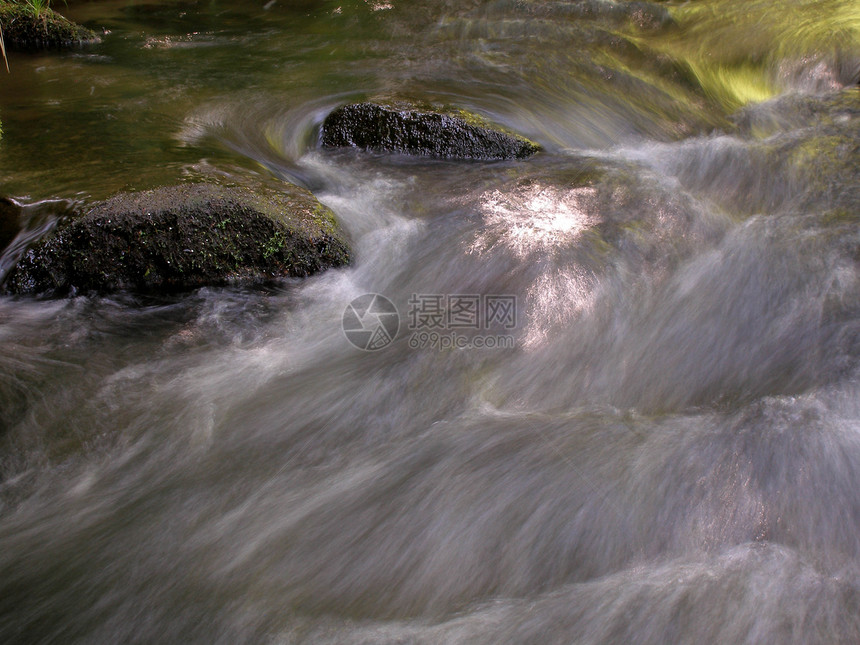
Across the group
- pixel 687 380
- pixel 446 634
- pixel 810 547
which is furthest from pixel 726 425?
pixel 446 634

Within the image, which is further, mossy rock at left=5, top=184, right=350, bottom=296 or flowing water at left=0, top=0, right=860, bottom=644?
mossy rock at left=5, top=184, right=350, bottom=296

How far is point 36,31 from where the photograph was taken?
7672 mm

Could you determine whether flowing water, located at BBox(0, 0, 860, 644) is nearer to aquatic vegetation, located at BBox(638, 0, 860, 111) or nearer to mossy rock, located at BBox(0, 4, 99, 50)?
aquatic vegetation, located at BBox(638, 0, 860, 111)

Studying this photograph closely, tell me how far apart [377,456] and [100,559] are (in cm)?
124

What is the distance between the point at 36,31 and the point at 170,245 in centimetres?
583

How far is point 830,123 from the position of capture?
5.86 m

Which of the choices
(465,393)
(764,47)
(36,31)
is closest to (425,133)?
(465,393)

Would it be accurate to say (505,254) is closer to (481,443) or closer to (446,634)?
(481,443)

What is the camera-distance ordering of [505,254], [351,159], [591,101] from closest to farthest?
[505,254], [351,159], [591,101]

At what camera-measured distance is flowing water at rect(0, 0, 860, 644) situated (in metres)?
2.40

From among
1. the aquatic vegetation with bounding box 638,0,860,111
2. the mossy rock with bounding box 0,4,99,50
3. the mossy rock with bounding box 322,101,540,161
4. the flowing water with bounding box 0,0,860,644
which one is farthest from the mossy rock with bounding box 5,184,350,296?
the mossy rock with bounding box 0,4,99,50

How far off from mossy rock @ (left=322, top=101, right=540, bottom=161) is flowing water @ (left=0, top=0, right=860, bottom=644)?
0.17 meters

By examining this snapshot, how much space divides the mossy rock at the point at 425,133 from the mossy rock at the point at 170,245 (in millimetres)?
1653

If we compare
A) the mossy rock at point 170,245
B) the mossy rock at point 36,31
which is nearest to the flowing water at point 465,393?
the mossy rock at point 170,245
